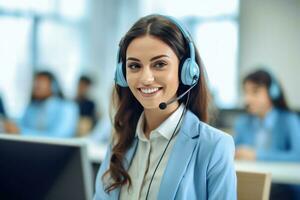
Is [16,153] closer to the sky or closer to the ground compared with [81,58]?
closer to the sky

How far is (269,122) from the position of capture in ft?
8.85

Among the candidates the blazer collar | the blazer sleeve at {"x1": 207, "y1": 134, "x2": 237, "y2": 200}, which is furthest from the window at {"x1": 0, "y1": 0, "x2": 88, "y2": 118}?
the blazer sleeve at {"x1": 207, "y1": 134, "x2": 237, "y2": 200}

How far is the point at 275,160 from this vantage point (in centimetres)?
263

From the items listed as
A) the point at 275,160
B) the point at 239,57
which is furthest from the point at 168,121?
the point at 239,57

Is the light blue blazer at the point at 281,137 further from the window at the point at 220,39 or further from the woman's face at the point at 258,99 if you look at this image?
the window at the point at 220,39

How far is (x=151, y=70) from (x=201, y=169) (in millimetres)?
277

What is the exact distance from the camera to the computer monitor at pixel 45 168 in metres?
1.04

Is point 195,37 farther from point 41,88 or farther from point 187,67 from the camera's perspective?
point 187,67

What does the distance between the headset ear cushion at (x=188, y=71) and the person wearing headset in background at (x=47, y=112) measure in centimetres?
254

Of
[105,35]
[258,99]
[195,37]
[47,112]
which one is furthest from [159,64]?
[105,35]

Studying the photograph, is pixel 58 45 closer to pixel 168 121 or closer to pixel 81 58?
pixel 81 58

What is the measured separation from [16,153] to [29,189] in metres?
0.10

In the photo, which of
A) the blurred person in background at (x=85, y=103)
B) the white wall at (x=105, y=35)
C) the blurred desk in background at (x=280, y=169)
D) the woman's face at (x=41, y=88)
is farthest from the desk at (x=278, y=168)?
the white wall at (x=105, y=35)

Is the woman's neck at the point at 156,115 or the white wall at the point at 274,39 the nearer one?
the woman's neck at the point at 156,115
